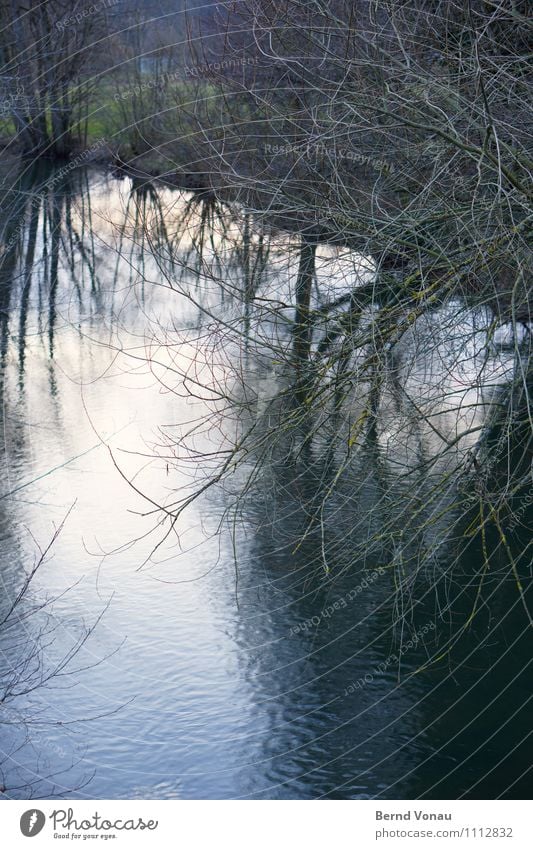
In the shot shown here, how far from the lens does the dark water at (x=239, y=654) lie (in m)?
8.15

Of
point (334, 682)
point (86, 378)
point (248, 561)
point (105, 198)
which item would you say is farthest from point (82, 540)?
point (105, 198)

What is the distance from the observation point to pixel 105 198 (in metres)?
30.4

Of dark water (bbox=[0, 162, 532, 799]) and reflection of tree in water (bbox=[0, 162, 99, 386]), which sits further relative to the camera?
reflection of tree in water (bbox=[0, 162, 99, 386])

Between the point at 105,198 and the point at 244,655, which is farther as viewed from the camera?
the point at 105,198

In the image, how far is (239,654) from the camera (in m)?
9.70

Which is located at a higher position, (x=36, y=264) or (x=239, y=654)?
(x=36, y=264)

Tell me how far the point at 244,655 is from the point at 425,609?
1920mm

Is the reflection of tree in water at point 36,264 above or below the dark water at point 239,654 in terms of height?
above

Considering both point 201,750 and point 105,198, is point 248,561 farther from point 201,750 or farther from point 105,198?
point 105,198

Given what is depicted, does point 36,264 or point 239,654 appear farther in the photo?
point 36,264

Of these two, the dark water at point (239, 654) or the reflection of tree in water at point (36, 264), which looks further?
the reflection of tree in water at point (36, 264)

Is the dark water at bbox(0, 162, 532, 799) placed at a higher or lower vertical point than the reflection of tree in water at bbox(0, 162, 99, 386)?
lower

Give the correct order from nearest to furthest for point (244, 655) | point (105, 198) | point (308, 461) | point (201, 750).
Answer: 1. point (201, 750)
2. point (244, 655)
3. point (308, 461)
4. point (105, 198)

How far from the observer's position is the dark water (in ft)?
26.7
